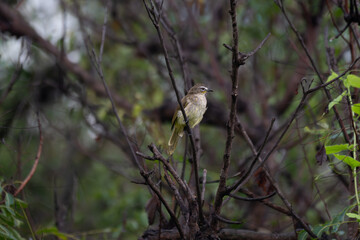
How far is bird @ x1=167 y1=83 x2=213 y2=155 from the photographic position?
4.05m

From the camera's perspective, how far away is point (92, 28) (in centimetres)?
742

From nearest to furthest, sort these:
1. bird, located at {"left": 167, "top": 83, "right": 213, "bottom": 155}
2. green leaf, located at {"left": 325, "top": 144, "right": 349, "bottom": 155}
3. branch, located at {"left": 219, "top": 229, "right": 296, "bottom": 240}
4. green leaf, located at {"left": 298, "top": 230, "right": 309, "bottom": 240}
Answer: green leaf, located at {"left": 325, "top": 144, "right": 349, "bottom": 155}, green leaf, located at {"left": 298, "top": 230, "right": 309, "bottom": 240}, branch, located at {"left": 219, "top": 229, "right": 296, "bottom": 240}, bird, located at {"left": 167, "top": 83, "right": 213, "bottom": 155}

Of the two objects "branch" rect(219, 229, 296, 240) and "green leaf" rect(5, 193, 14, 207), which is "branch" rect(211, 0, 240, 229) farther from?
"green leaf" rect(5, 193, 14, 207)

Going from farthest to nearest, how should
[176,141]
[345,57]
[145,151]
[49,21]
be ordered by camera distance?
[49,21], [345,57], [176,141], [145,151]

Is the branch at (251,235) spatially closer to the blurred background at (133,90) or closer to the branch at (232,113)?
the branch at (232,113)

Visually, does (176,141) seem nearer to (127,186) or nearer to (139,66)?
(139,66)

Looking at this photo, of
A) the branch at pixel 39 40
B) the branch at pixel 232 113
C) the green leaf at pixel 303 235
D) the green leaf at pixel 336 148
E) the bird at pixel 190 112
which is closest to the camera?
the branch at pixel 232 113

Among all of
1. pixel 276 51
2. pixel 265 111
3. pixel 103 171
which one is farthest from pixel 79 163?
pixel 276 51

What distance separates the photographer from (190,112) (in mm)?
4125

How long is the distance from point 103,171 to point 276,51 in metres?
4.05

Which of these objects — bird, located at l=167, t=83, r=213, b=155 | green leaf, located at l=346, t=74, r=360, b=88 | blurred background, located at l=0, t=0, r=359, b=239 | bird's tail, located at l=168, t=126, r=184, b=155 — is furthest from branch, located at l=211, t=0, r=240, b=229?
blurred background, located at l=0, t=0, r=359, b=239

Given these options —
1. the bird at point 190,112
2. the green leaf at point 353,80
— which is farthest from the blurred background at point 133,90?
the green leaf at point 353,80

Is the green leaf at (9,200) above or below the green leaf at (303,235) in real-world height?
below

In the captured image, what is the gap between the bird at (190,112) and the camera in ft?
13.3
